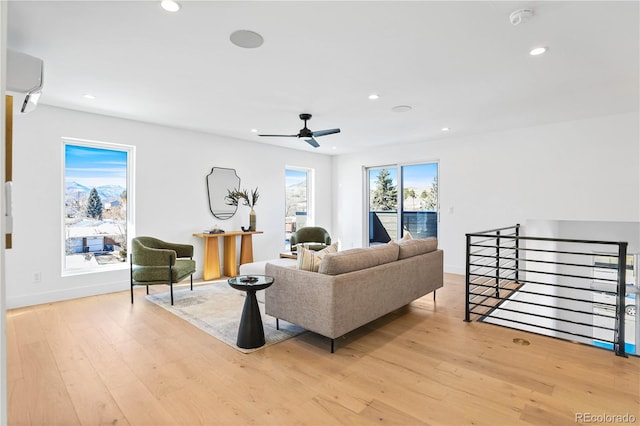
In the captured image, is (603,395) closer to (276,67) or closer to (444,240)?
(276,67)

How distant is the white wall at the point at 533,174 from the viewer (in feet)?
15.3

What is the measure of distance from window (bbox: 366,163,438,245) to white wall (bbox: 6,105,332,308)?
2016mm

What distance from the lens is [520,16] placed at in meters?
2.24

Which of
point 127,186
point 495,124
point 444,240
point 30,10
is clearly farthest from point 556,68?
point 127,186

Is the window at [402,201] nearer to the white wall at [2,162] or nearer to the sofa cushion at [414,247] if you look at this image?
the sofa cushion at [414,247]

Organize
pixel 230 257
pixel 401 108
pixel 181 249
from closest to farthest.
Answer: pixel 401 108
pixel 181 249
pixel 230 257

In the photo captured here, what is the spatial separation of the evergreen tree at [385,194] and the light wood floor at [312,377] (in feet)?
13.2

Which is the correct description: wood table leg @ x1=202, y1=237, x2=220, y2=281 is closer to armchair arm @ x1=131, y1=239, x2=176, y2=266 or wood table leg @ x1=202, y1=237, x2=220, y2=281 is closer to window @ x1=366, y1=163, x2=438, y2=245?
armchair arm @ x1=131, y1=239, x2=176, y2=266

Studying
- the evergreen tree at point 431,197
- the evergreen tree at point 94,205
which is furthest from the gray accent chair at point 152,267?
the evergreen tree at point 431,197

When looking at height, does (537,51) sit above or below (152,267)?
above

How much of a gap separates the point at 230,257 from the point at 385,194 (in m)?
3.60

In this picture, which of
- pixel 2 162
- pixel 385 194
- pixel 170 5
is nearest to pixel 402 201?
pixel 385 194

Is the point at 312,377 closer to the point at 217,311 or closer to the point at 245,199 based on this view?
the point at 217,311

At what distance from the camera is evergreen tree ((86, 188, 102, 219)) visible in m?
4.80
